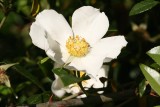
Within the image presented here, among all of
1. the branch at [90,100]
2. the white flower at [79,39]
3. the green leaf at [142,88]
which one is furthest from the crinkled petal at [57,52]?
the green leaf at [142,88]

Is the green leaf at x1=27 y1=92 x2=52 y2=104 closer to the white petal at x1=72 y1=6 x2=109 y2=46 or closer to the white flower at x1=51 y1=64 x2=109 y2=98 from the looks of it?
the white flower at x1=51 y1=64 x2=109 y2=98

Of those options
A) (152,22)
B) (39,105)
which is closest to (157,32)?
(152,22)

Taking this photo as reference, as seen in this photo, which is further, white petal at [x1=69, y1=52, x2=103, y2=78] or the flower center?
the flower center

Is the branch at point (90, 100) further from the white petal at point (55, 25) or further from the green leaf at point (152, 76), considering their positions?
the white petal at point (55, 25)

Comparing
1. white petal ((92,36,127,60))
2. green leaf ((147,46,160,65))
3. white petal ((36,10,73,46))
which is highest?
white petal ((36,10,73,46))

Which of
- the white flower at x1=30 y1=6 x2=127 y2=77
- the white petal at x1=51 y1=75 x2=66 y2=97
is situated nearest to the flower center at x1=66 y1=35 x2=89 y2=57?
the white flower at x1=30 y1=6 x2=127 y2=77
